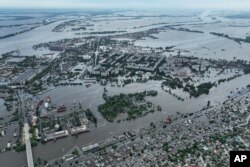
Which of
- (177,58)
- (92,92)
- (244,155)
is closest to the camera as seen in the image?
(244,155)

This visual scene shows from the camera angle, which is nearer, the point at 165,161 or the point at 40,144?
the point at 165,161

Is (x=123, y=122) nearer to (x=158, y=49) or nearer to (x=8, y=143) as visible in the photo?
(x=8, y=143)

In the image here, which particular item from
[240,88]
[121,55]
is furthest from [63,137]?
[121,55]

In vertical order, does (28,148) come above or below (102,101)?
below

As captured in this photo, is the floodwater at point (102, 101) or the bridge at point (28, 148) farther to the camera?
the floodwater at point (102, 101)

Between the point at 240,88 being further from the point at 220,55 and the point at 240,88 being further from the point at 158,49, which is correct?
the point at 158,49

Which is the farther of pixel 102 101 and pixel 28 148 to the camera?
pixel 102 101

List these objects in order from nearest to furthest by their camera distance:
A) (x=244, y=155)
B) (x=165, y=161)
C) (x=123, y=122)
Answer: (x=244, y=155) → (x=165, y=161) → (x=123, y=122)

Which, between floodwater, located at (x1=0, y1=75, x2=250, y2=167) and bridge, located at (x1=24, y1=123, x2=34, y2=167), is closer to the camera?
bridge, located at (x1=24, y1=123, x2=34, y2=167)

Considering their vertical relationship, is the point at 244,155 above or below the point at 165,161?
above

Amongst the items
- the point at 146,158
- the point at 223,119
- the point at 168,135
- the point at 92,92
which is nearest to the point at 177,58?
the point at 92,92
